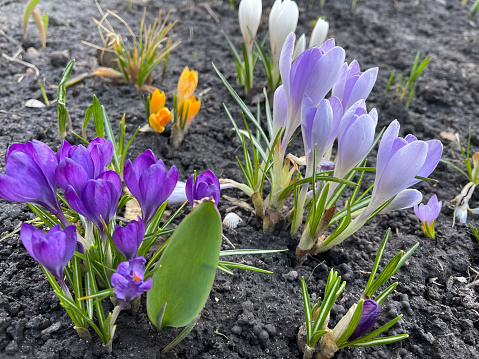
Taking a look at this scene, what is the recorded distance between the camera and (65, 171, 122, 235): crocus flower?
2.87 ft

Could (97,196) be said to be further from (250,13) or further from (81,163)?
(250,13)

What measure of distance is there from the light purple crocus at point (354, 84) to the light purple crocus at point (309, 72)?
99 mm

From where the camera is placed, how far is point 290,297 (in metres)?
1.26

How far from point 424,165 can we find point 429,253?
0.54 metres

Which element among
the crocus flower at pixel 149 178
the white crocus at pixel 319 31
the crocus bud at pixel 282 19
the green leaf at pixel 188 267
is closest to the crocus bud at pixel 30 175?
the crocus flower at pixel 149 178

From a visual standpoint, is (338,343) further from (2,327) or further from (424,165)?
(2,327)

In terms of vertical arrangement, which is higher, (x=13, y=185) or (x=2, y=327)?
(x=13, y=185)

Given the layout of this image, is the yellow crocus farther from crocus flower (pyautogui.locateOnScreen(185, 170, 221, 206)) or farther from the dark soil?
crocus flower (pyautogui.locateOnScreen(185, 170, 221, 206))

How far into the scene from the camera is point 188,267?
36.7 inches

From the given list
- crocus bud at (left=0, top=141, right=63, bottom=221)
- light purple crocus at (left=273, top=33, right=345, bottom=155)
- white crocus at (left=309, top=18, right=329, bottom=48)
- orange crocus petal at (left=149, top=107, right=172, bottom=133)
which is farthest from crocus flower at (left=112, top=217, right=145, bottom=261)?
white crocus at (left=309, top=18, right=329, bottom=48)

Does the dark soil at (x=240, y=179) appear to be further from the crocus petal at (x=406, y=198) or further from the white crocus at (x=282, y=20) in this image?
the white crocus at (x=282, y=20)

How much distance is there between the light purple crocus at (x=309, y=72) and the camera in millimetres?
1058

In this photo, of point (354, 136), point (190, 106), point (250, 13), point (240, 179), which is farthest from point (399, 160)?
point (250, 13)

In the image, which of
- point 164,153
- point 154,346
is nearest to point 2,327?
point 154,346
